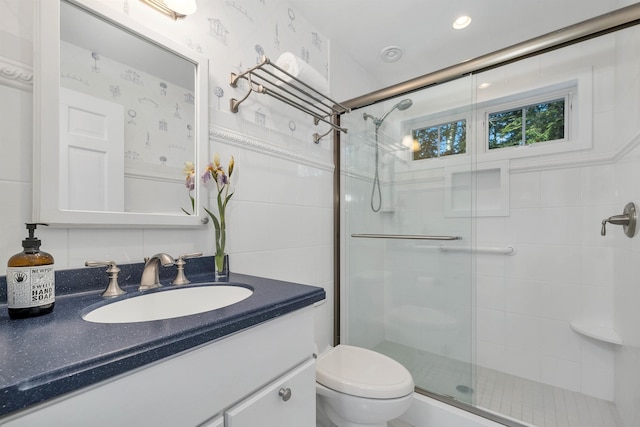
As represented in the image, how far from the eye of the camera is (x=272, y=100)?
1428mm

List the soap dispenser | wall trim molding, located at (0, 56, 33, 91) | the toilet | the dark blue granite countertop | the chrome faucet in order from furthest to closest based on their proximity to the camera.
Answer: the toilet → the chrome faucet → wall trim molding, located at (0, 56, 33, 91) → the soap dispenser → the dark blue granite countertop

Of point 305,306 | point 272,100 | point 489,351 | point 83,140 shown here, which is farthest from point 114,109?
point 489,351

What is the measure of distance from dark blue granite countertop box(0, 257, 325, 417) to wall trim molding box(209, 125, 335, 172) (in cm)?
65

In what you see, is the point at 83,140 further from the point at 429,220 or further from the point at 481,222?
the point at 481,222

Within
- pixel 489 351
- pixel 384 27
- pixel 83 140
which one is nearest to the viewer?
pixel 83 140

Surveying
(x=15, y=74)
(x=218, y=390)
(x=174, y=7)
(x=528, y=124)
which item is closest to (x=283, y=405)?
(x=218, y=390)

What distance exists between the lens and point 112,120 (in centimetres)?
88

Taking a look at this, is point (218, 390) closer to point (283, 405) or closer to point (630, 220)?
point (283, 405)

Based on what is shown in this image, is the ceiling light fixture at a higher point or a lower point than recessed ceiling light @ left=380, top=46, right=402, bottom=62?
lower

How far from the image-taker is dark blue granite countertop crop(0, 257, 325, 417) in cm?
37

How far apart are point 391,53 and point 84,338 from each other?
2.21 m

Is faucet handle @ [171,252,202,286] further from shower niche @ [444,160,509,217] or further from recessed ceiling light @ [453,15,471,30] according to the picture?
recessed ceiling light @ [453,15,471,30]

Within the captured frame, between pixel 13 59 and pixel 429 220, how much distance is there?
1.74 meters

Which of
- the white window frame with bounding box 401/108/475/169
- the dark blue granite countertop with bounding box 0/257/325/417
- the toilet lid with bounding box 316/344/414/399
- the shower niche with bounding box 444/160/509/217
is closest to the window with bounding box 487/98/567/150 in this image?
the shower niche with bounding box 444/160/509/217
